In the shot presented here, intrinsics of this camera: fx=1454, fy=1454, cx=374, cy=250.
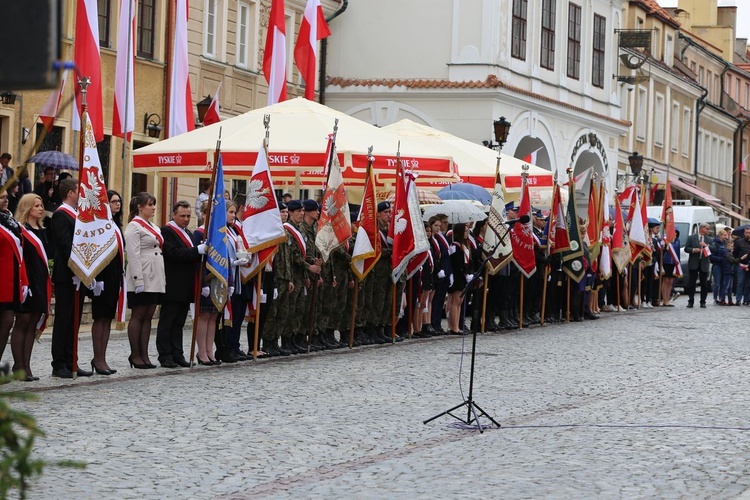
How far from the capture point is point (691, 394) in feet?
43.4

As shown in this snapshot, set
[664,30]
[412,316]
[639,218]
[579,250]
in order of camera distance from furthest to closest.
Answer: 1. [664,30]
2. [639,218]
3. [579,250]
4. [412,316]

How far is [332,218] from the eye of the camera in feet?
55.8

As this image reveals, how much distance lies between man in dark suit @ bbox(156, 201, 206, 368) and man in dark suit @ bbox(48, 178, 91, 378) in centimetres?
127

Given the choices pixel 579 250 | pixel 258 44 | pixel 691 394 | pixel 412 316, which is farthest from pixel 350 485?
pixel 258 44

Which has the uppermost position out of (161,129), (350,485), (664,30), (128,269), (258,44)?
(664,30)

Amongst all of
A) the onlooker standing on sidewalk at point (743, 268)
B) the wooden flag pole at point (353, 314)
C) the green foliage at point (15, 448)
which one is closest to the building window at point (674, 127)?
the onlooker standing on sidewalk at point (743, 268)

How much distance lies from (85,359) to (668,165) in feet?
154

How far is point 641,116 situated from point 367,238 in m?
39.4

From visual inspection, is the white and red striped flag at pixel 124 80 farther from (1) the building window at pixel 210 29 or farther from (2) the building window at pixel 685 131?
(2) the building window at pixel 685 131

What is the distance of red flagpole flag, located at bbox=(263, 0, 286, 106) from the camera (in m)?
26.0

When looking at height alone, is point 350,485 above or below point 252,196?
below

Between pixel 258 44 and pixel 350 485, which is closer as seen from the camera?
pixel 350 485

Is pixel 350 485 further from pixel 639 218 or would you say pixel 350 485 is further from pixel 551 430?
pixel 639 218

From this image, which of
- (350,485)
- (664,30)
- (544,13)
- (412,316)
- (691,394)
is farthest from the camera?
(664,30)
